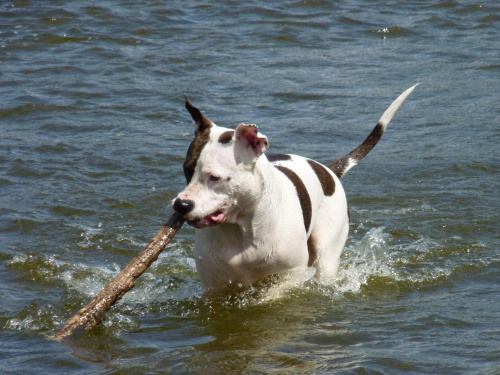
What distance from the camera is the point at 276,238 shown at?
6477mm

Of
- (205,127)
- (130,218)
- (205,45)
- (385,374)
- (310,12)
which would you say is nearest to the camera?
(385,374)

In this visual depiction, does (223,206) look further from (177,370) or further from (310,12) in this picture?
(310,12)

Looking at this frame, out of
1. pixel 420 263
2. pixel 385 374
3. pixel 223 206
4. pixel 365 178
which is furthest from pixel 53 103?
pixel 385 374

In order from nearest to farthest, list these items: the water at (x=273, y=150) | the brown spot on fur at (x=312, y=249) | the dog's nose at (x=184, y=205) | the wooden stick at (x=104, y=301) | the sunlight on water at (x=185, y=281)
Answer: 1. the dog's nose at (x=184, y=205)
2. the wooden stick at (x=104, y=301)
3. the water at (x=273, y=150)
4. the sunlight on water at (x=185, y=281)
5. the brown spot on fur at (x=312, y=249)

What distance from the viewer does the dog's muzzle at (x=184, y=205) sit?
5750mm

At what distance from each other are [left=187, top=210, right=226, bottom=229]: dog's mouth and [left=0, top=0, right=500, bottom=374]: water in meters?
0.92

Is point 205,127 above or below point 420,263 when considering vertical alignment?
above

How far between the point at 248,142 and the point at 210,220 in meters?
0.58

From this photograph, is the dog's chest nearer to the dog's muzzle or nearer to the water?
the water

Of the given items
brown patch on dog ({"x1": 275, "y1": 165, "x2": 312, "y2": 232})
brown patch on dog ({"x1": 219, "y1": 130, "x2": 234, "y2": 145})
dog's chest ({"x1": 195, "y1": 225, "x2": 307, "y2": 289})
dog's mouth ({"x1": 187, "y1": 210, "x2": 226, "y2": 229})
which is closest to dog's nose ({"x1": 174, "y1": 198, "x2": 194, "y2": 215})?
dog's mouth ({"x1": 187, "y1": 210, "x2": 226, "y2": 229})

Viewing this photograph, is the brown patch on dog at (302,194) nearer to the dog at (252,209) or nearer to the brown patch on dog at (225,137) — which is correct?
the dog at (252,209)

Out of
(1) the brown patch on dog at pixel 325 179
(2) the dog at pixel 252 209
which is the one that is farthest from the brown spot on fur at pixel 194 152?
(1) the brown patch on dog at pixel 325 179

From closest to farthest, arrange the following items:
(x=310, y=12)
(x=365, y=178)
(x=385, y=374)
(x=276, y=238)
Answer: (x=385, y=374) → (x=276, y=238) → (x=365, y=178) → (x=310, y=12)

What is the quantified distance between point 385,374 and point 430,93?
336 inches
